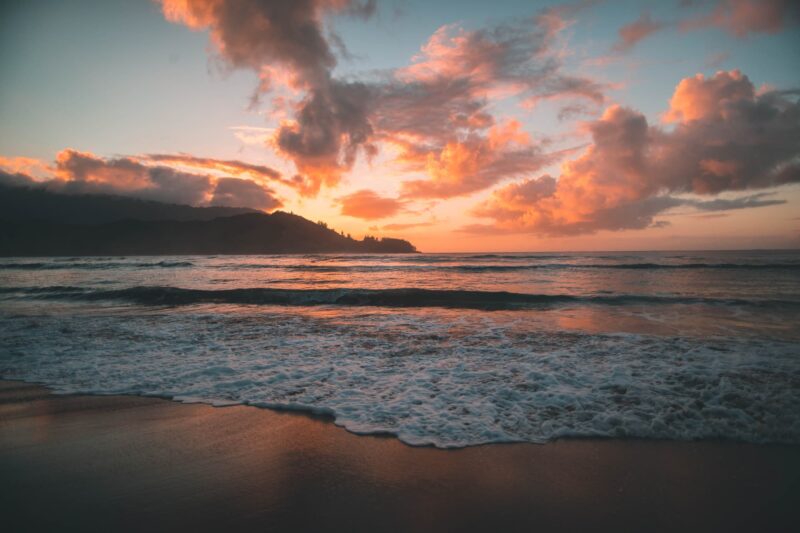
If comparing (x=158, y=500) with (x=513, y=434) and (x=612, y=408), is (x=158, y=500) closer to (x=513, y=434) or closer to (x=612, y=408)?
(x=513, y=434)

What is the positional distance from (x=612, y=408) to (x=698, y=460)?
1.20 m

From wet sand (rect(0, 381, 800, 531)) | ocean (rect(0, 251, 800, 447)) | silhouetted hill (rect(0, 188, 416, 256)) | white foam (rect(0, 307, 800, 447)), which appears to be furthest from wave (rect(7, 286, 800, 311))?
silhouetted hill (rect(0, 188, 416, 256))

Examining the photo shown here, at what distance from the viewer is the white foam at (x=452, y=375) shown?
4523 millimetres

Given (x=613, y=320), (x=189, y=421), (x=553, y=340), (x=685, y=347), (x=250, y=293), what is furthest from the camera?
(x=250, y=293)

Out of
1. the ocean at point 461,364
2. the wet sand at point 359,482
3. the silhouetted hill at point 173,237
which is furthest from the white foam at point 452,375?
the silhouetted hill at point 173,237

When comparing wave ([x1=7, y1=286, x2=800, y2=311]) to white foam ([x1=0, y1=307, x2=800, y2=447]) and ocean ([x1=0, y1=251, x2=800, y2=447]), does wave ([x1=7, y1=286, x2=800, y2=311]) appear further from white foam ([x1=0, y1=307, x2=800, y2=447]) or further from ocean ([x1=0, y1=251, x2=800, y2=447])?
white foam ([x1=0, y1=307, x2=800, y2=447])

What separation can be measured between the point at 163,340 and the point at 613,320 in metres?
13.4

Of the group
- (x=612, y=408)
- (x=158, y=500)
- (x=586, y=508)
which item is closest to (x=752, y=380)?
(x=612, y=408)

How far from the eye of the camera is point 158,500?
122 inches

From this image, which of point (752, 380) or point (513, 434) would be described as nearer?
point (513, 434)

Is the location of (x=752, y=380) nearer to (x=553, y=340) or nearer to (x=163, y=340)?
(x=553, y=340)

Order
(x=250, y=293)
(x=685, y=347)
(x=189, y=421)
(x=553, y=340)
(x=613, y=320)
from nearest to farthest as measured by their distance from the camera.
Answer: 1. (x=189, y=421)
2. (x=685, y=347)
3. (x=553, y=340)
4. (x=613, y=320)
5. (x=250, y=293)

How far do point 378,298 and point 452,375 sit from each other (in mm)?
11736

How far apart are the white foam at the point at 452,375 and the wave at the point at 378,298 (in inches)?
229
